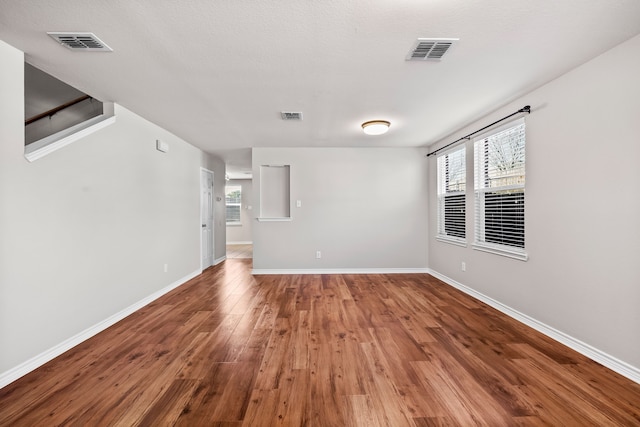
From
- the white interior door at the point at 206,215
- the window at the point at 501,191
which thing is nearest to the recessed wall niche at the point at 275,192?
the white interior door at the point at 206,215

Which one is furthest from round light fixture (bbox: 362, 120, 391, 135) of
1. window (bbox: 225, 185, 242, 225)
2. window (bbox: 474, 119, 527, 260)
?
window (bbox: 225, 185, 242, 225)

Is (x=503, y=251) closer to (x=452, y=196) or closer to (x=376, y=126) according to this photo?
(x=452, y=196)

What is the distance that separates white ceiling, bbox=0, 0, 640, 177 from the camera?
5.39ft

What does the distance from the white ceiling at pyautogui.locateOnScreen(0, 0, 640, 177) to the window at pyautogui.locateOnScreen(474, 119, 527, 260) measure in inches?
18.1

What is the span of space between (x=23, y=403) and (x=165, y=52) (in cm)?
249

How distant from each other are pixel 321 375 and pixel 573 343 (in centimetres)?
218

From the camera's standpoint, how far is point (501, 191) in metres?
3.31

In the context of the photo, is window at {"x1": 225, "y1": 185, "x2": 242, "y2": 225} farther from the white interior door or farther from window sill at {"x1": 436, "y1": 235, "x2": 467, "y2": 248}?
window sill at {"x1": 436, "y1": 235, "x2": 467, "y2": 248}

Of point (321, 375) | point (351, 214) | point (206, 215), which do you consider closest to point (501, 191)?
point (351, 214)

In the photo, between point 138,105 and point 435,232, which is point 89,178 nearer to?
point 138,105

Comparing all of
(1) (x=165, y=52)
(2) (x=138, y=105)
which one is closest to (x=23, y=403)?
(1) (x=165, y=52)

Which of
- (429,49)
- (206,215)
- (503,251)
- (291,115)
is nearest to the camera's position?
(429,49)

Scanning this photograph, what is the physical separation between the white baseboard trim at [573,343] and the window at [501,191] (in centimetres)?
Answer: 62

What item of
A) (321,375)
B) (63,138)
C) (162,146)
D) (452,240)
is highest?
(162,146)
